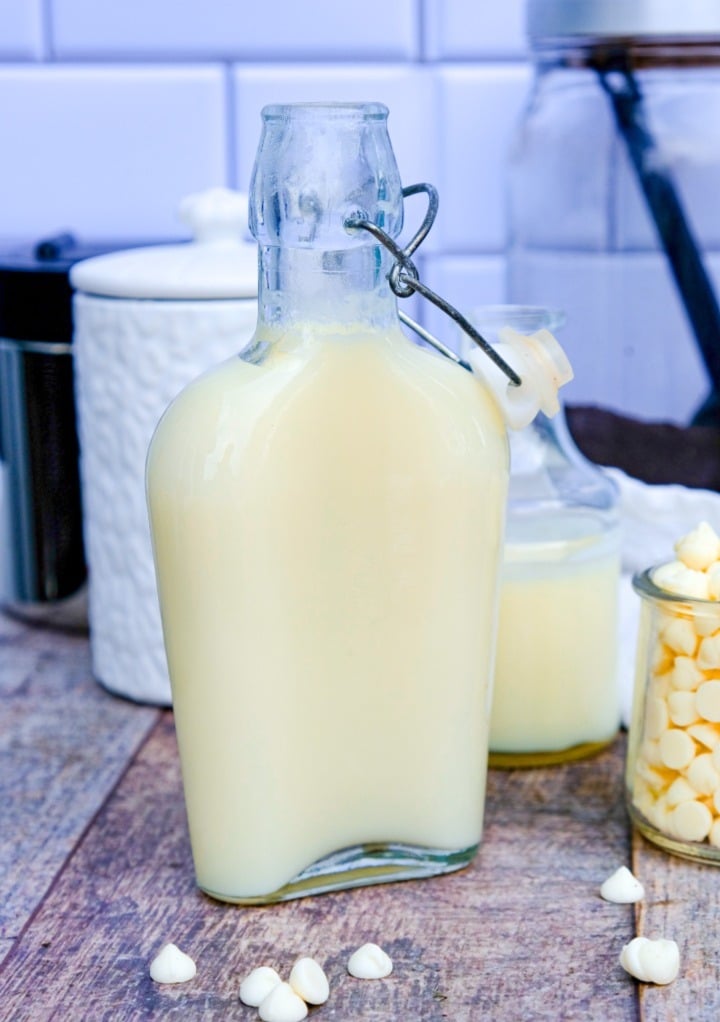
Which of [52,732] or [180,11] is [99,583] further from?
[180,11]

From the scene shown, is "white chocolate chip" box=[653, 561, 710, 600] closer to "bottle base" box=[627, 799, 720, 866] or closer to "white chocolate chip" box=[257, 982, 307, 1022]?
"bottle base" box=[627, 799, 720, 866]

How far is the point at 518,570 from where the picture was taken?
598mm

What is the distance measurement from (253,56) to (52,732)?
432 millimetres

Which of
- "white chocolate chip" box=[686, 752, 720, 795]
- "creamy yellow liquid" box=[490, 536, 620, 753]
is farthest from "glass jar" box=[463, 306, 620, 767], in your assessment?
"white chocolate chip" box=[686, 752, 720, 795]

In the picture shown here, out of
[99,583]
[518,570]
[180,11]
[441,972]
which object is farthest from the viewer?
[180,11]

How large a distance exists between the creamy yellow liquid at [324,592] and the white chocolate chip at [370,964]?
0.19 ft

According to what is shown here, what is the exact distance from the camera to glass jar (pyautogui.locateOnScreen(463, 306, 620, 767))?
60 cm

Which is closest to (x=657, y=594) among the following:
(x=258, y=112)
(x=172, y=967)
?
(x=172, y=967)

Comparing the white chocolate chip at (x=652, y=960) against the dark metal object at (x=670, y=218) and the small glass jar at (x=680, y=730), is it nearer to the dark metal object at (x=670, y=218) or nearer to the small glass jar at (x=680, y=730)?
the small glass jar at (x=680, y=730)

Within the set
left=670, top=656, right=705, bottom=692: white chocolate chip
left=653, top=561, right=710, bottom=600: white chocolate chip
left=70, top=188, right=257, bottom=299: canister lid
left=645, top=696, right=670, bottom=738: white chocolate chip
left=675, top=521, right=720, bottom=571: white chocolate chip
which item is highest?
left=70, top=188, right=257, bottom=299: canister lid

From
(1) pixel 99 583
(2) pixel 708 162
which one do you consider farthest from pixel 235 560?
(2) pixel 708 162

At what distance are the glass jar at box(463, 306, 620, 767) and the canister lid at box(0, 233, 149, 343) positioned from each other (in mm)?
231

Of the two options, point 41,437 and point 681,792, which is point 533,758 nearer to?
point 681,792

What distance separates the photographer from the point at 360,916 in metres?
0.49
